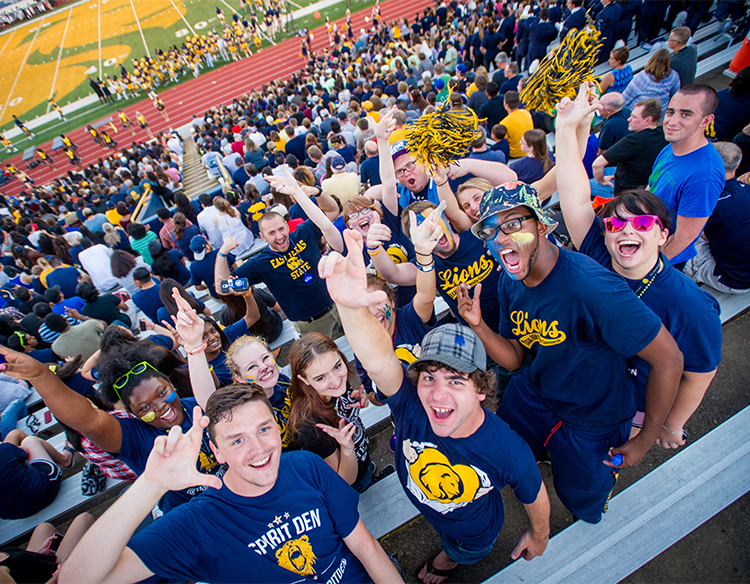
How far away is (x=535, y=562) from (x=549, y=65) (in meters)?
3.47

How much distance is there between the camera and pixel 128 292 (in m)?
6.60

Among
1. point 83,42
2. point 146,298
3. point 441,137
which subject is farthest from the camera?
point 83,42

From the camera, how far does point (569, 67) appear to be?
2.70 meters

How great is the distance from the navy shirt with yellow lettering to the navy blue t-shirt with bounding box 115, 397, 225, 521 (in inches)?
65.4

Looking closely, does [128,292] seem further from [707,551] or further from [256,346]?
[707,551]

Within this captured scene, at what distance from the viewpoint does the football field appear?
3267 centimetres

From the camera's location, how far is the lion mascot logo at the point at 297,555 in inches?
75.9

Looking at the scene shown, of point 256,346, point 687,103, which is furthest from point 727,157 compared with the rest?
point 256,346

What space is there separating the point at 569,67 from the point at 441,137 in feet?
3.32

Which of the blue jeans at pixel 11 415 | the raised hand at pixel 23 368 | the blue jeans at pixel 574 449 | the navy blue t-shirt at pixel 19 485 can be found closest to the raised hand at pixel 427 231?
the blue jeans at pixel 574 449

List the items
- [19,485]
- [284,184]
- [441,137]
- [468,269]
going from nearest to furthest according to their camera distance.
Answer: [468,269], [19,485], [441,137], [284,184]

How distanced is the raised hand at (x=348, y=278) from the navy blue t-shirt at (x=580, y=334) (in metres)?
0.92

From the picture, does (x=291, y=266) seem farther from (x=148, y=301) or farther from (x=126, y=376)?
(x=148, y=301)

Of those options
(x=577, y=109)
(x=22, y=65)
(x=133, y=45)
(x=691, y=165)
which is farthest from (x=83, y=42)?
(x=691, y=165)
